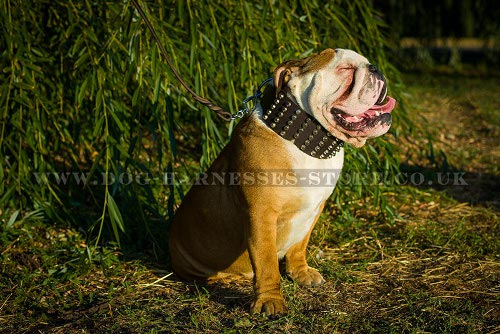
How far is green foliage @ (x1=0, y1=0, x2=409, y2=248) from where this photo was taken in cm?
360

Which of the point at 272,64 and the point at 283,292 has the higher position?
the point at 272,64

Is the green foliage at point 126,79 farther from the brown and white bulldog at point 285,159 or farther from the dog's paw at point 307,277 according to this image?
the dog's paw at point 307,277

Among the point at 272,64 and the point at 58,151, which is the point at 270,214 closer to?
the point at 272,64

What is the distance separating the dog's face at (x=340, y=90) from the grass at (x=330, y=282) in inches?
30.7

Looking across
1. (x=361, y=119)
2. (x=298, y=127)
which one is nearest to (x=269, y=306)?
(x=298, y=127)

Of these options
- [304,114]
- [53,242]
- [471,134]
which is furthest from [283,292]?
[471,134]

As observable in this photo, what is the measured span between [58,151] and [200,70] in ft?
4.22

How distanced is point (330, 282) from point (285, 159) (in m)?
0.80

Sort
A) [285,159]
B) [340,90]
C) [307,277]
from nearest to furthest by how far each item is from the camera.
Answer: [340,90]
[285,159]
[307,277]

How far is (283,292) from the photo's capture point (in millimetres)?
2980

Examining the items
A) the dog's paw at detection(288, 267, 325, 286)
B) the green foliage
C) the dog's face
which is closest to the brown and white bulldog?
the dog's face

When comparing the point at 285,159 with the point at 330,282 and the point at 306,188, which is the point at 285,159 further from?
the point at 330,282

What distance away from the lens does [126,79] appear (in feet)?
11.6

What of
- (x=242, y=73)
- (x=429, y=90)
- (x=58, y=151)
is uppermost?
(x=242, y=73)
